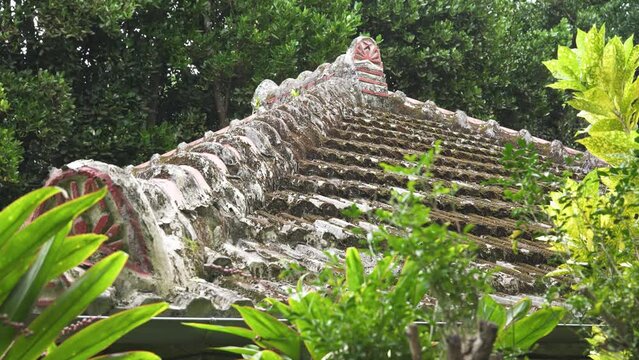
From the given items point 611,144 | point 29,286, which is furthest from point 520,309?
point 29,286

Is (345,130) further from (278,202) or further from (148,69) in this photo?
(148,69)

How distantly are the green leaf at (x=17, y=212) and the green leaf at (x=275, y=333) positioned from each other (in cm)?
46

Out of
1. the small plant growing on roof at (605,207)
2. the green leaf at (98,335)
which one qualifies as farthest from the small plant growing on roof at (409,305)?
the green leaf at (98,335)

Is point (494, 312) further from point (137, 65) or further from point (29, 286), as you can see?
point (137, 65)

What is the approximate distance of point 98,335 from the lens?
153cm

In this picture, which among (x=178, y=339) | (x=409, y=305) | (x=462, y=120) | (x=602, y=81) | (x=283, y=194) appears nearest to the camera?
(x=409, y=305)

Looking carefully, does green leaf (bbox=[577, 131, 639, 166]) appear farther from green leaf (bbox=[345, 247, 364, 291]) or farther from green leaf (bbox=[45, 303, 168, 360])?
green leaf (bbox=[45, 303, 168, 360])

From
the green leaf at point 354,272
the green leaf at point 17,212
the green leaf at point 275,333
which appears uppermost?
the green leaf at point 17,212

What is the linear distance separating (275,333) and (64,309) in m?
0.42

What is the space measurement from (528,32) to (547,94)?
50.2 inches

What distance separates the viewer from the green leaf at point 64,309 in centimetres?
150

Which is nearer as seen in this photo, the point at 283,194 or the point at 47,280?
the point at 47,280

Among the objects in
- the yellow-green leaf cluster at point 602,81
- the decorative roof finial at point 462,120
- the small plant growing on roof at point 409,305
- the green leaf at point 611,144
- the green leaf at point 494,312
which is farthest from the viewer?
the decorative roof finial at point 462,120

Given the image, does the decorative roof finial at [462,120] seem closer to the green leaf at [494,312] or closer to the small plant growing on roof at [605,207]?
the small plant growing on roof at [605,207]
